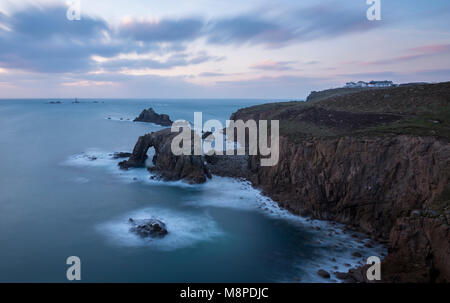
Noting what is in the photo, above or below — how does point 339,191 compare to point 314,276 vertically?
above

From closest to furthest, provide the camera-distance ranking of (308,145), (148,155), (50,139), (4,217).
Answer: (4,217), (308,145), (148,155), (50,139)

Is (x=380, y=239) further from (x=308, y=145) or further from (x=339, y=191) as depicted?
(x=308, y=145)

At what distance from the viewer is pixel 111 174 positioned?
42.6m

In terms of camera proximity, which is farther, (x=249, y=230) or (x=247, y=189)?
(x=247, y=189)

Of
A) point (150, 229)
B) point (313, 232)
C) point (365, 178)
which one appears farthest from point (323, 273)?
point (150, 229)

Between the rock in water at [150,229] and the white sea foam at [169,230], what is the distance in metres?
0.39

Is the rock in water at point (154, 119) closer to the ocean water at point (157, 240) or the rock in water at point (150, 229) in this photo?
the ocean water at point (157, 240)

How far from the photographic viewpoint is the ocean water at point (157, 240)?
66.1 feet

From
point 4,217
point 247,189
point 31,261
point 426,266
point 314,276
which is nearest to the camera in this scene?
point 426,266

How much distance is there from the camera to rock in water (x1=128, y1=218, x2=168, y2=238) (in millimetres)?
24391

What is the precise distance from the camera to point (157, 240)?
23.9 m

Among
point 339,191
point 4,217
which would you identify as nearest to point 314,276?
point 339,191

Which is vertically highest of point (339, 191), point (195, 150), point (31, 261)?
point (195, 150)

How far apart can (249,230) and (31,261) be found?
57.0 feet
